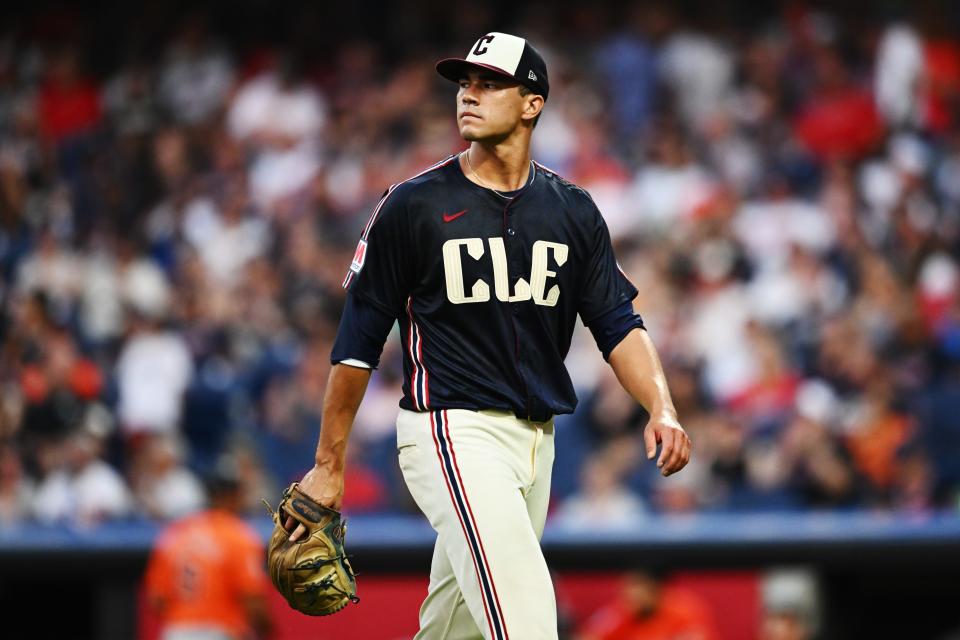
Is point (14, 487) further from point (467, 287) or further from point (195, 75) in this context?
point (467, 287)

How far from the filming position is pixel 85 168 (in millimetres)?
12891

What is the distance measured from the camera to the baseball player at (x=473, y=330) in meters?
4.28

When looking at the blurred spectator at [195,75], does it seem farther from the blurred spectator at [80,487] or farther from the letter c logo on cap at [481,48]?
the letter c logo on cap at [481,48]

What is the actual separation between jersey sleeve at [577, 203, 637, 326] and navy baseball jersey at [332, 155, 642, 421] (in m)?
0.12

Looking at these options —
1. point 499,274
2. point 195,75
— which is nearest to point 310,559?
point 499,274

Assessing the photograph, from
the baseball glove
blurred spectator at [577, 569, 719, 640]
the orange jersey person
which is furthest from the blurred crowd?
the baseball glove

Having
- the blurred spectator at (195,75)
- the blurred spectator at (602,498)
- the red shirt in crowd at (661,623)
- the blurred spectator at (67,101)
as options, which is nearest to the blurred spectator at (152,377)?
the blurred spectator at (195,75)

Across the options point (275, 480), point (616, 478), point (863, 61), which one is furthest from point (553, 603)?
point (863, 61)

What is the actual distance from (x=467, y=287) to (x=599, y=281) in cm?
47

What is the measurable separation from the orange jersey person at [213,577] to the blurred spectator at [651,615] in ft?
6.12

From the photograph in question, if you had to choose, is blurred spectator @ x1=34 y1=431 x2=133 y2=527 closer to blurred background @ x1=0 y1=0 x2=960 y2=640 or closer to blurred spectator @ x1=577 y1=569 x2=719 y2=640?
blurred background @ x1=0 y1=0 x2=960 y2=640

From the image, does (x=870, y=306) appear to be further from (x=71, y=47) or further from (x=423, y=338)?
(x=71, y=47)

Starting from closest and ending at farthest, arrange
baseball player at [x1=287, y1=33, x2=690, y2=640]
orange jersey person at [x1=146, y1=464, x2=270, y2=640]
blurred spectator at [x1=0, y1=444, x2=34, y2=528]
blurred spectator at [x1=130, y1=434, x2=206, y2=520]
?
baseball player at [x1=287, y1=33, x2=690, y2=640] < orange jersey person at [x1=146, y1=464, x2=270, y2=640] < blurred spectator at [x1=130, y1=434, x2=206, y2=520] < blurred spectator at [x1=0, y1=444, x2=34, y2=528]

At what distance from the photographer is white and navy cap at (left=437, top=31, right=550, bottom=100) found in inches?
171
